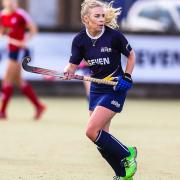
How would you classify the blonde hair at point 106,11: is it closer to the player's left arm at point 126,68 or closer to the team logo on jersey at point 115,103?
the player's left arm at point 126,68

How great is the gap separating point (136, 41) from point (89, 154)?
846 centimetres

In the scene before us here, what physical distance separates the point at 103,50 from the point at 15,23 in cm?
644

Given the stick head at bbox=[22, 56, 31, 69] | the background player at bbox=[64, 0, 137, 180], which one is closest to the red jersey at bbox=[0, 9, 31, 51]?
the stick head at bbox=[22, 56, 31, 69]

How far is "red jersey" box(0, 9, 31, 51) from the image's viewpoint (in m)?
13.5

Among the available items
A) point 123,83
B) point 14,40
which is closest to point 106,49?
point 123,83

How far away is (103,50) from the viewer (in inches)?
289

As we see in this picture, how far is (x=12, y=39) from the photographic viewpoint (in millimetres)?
13805

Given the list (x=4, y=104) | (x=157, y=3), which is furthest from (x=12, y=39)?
(x=157, y=3)

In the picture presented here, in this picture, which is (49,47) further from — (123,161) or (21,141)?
(123,161)

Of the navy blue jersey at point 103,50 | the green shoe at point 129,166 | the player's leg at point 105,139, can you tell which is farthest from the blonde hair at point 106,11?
the green shoe at point 129,166

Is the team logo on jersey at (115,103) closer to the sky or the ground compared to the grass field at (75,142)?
closer to the sky

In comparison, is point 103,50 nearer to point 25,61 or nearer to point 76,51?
point 76,51

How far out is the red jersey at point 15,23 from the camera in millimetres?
13525

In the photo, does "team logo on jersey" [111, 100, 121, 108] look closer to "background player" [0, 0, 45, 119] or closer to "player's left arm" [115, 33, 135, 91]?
"player's left arm" [115, 33, 135, 91]
